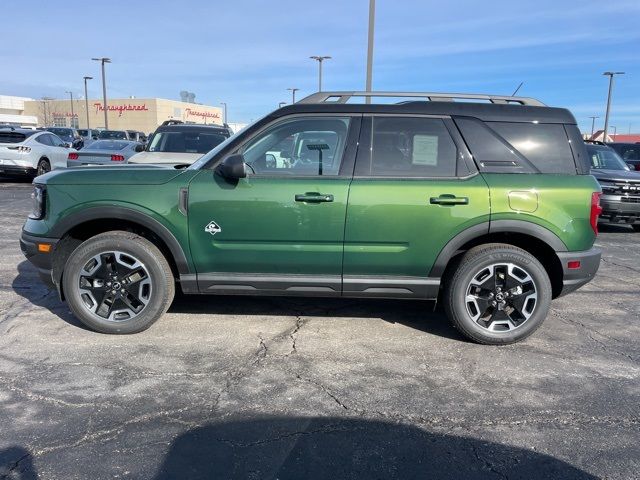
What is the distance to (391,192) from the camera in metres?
4.04

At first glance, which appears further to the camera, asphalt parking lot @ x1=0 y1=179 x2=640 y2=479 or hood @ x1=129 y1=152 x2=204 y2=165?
hood @ x1=129 y1=152 x2=204 y2=165

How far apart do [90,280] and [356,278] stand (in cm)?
220

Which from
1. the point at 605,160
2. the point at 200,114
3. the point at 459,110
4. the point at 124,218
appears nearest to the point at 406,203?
the point at 459,110

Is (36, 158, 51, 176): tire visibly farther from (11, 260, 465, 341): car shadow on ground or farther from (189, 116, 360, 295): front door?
(189, 116, 360, 295): front door

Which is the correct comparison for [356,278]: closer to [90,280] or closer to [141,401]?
[141,401]

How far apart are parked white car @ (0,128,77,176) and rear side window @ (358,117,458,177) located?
12.5 metres

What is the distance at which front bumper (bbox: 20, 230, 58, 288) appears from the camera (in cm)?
421

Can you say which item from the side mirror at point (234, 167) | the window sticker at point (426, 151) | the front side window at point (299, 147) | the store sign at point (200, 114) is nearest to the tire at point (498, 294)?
the window sticker at point (426, 151)

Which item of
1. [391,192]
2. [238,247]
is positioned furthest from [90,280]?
[391,192]

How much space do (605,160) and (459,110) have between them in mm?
8526

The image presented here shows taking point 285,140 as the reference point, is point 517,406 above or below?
below

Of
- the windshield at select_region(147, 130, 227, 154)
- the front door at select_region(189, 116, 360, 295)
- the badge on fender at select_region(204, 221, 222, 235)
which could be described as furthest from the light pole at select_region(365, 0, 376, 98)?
the badge on fender at select_region(204, 221, 222, 235)

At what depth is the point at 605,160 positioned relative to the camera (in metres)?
11.1

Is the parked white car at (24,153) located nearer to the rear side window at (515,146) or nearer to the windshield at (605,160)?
the rear side window at (515,146)
